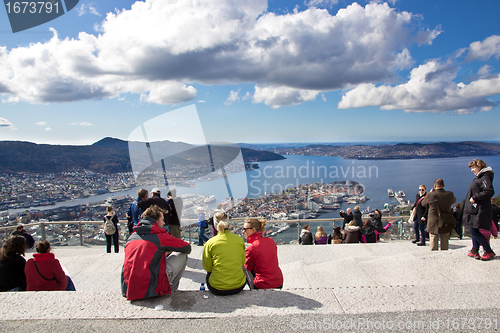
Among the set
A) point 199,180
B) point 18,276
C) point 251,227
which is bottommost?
point 18,276

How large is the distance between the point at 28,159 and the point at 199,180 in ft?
122

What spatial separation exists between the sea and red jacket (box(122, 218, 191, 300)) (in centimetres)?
215

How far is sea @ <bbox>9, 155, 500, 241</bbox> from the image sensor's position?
519cm

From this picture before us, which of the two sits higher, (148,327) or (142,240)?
(142,240)

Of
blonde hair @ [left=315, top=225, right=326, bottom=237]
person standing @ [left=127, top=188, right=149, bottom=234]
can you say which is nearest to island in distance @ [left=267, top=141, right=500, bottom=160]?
blonde hair @ [left=315, top=225, right=326, bottom=237]

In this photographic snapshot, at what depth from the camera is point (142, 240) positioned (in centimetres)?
284

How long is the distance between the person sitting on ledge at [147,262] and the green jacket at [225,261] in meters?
0.35

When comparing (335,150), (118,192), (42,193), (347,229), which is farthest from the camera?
Result: (335,150)

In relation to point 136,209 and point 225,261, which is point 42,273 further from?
point 225,261

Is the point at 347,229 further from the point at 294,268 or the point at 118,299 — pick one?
the point at 118,299

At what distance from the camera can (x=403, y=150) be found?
276 ft

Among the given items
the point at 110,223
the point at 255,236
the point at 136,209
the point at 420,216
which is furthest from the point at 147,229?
the point at 420,216

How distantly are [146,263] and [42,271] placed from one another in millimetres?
1697

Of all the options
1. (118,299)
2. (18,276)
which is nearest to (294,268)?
(118,299)
